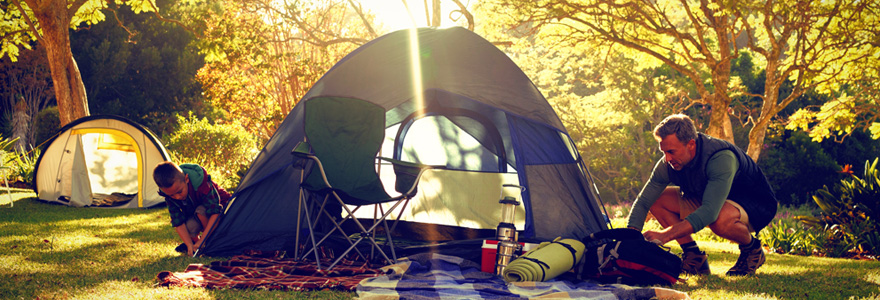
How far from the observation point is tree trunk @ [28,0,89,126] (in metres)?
8.29

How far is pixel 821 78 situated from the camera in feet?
21.2

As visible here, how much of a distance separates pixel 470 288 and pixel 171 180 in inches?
69.7

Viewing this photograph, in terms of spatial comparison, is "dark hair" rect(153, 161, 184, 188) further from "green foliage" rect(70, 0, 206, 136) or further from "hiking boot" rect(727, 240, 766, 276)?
"green foliage" rect(70, 0, 206, 136)

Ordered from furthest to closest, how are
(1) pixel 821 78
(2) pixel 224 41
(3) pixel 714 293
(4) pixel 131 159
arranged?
(2) pixel 224 41 < (4) pixel 131 159 < (1) pixel 821 78 < (3) pixel 714 293

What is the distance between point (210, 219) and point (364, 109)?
1127 mm

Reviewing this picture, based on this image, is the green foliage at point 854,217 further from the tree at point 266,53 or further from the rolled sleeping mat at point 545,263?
the tree at point 266,53

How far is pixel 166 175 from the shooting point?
3.28 metres

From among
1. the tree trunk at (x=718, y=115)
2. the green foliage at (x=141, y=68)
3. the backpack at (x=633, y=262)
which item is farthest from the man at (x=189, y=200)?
the green foliage at (x=141, y=68)

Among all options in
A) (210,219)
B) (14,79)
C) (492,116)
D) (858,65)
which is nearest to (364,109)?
(492,116)

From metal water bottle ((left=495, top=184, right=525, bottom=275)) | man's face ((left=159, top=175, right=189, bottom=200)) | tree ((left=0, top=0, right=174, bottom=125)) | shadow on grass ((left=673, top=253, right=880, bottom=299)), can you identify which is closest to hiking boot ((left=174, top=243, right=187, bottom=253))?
man's face ((left=159, top=175, right=189, bottom=200))

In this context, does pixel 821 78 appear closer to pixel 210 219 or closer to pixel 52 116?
pixel 210 219

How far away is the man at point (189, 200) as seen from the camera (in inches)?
130

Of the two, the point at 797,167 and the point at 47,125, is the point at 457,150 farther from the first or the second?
the point at 47,125

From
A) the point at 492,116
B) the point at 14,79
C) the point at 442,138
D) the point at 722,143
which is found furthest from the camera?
the point at 14,79
